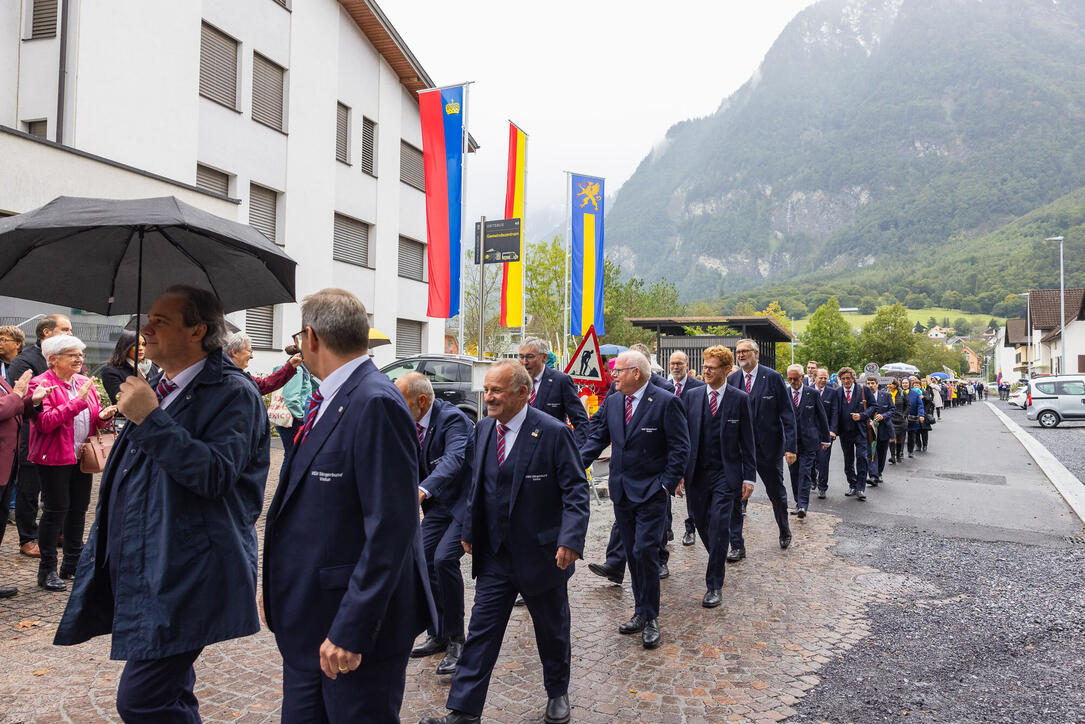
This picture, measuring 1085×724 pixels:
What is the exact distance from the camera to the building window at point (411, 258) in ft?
87.9

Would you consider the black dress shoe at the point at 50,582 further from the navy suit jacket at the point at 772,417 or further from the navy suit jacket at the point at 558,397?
the navy suit jacket at the point at 772,417

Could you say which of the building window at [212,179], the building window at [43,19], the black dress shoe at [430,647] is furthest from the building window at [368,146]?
the black dress shoe at [430,647]

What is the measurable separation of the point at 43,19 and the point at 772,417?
16.7 metres

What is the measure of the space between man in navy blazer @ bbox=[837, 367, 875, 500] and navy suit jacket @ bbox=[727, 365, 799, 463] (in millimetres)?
4010

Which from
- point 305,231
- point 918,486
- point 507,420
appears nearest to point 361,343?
point 507,420

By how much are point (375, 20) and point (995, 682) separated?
24.5 m

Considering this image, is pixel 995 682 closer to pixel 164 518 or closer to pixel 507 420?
pixel 507 420

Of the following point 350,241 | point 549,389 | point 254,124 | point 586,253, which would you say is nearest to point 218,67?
point 254,124

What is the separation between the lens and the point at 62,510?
6051 millimetres

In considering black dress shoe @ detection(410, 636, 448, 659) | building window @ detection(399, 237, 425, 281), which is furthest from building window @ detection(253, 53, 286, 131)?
black dress shoe @ detection(410, 636, 448, 659)

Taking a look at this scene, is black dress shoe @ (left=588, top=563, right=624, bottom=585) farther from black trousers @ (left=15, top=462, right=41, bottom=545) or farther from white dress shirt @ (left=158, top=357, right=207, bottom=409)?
black trousers @ (left=15, top=462, right=41, bottom=545)

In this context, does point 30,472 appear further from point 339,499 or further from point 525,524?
point 339,499

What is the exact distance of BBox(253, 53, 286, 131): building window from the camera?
2017 centimetres

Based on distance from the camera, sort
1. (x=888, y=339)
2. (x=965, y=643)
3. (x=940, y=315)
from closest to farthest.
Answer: (x=965, y=643), (x=888, y=339), (x=940, y=315)
